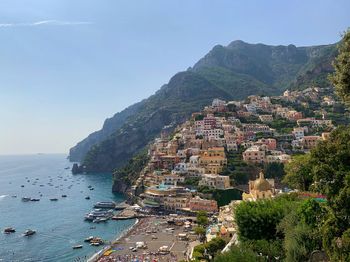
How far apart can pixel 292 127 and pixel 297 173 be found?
63.3 m

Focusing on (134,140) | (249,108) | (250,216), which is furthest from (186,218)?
(134,140)

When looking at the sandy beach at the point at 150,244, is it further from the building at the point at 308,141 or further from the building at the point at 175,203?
the building at the point at 308,141

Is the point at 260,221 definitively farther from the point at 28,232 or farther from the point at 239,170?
the point at 239,170

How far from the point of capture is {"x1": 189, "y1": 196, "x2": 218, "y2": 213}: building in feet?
223

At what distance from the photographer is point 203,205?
68.4m

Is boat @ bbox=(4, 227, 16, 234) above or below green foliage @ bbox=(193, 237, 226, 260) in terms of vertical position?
below

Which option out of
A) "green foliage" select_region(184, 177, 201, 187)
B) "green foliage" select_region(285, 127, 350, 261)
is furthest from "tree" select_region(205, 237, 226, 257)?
"green foliage" select_region(184, 177, 201, 187)

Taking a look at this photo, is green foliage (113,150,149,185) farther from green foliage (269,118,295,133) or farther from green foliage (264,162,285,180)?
green foliage (269,118,295,133)

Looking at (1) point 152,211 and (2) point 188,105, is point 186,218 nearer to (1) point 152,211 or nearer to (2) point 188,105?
(1) point 152,211

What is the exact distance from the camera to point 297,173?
4200 cm

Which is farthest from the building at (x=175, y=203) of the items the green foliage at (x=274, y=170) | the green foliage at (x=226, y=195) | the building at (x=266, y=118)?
the building at (x=266, y=118)

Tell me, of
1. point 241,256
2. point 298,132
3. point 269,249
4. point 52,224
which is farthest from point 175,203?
point 241,256

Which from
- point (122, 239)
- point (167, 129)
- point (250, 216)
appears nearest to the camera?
point (250, 216)

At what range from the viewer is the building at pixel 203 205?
223 feet
